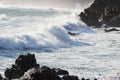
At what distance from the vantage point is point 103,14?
239 feet

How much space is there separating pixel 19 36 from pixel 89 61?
11156 mm

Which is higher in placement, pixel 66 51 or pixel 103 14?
pixel 103 14

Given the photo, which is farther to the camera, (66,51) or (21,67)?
(66,51)

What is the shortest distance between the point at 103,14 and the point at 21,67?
53.2m

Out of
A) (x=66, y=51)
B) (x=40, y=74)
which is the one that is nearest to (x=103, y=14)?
(x=66, y=51)

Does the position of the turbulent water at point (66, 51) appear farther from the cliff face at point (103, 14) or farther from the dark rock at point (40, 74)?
the cliff face at point (103, 14)

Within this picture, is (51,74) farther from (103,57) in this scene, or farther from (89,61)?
(103,57)

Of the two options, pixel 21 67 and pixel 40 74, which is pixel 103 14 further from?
pixel 40 74

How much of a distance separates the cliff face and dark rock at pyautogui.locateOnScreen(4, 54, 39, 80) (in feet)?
150

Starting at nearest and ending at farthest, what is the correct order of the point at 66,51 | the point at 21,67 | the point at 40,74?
the point at 40,74 < the point at 21,67 < the point at 66,51

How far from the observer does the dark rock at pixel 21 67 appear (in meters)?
20.5

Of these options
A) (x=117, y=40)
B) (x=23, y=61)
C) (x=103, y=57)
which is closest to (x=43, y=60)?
(x=103, y=57)

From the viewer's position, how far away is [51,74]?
56.7 ft

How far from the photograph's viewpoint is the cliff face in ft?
224
